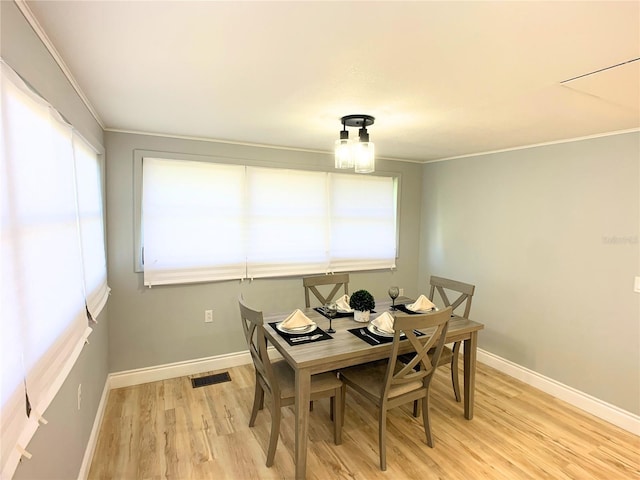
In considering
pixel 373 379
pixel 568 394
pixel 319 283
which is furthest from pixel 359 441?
pixel 568 394

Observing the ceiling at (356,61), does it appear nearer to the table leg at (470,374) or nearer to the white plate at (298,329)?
the white plate at (298,329)

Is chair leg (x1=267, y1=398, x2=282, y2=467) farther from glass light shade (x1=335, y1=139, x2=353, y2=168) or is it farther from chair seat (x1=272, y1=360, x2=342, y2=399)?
glass light shade (x1=335, y1=139, x2=353, y2=168)

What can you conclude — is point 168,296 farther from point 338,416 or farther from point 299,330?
point 338,416

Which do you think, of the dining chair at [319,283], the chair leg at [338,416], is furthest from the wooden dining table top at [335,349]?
the dining chair at [319,283]

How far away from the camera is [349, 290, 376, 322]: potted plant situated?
2.57 metres

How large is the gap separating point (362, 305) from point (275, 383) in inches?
33.8

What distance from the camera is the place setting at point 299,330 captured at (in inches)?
89.2

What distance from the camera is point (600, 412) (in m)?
2.78

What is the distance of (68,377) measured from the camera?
5.54 ft

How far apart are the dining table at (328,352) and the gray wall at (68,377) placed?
1.10m

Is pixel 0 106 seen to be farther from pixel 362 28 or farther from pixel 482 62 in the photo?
pixel 482 62

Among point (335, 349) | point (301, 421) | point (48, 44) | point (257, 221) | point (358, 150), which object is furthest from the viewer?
point (257, 221)

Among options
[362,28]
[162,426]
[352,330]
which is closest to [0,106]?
[362,28]

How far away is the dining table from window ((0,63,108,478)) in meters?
1.11
